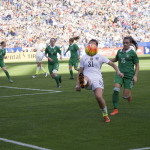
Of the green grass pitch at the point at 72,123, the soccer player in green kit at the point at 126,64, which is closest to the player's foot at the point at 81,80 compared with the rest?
the green grass pitch at the point at 72,123

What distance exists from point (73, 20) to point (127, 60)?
46650mm

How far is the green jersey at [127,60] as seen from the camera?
10.8 m

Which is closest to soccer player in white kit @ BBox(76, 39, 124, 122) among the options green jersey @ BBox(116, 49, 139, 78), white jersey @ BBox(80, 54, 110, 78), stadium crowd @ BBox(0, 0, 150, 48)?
white jersey @ BBox(80, 54, 110, 78)

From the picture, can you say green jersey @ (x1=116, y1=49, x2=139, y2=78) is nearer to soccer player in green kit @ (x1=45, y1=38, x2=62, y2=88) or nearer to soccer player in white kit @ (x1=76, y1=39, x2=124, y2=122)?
soccer player in white kit @ (x1=76, y1=39, x2=124, y2=122)

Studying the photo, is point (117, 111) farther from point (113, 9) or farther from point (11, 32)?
point (113, 9)

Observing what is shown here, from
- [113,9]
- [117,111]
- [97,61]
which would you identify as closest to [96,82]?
[97,61]

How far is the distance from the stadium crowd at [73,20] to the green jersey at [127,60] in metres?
42.1

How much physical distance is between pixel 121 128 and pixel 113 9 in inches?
2095

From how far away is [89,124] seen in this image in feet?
30.3

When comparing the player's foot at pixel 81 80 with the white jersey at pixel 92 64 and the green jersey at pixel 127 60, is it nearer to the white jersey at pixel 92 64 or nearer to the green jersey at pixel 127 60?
the white jersey at pixel 92 64

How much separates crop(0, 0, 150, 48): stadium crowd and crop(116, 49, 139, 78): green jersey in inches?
1659

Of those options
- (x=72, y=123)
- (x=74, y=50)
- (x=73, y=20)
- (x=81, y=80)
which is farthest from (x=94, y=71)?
(x=73, y=20)

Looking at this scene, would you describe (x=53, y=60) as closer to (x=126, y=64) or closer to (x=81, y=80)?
(x=126, y=64)

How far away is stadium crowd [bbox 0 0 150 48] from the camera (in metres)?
53.7
